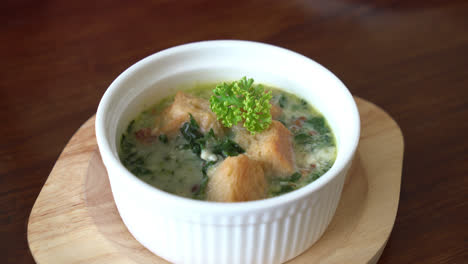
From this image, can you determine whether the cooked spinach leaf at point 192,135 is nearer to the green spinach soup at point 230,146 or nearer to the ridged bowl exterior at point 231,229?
the green spinach soup at point 230,146

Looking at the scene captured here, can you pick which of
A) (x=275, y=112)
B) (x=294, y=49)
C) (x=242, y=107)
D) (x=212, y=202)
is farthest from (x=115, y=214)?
(x=294, y=49)

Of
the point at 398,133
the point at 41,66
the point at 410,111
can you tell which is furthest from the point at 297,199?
the point at 41,66

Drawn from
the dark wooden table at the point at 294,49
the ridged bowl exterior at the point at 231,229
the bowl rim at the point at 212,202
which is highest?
the bowl rim at the point at 212,202

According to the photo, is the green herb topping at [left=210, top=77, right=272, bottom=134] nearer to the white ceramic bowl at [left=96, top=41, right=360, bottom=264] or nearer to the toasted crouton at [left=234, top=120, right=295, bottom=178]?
the toasted crouton at [left=234, top=120, right=295, bottom=178]

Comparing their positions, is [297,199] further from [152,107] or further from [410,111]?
[410,111]

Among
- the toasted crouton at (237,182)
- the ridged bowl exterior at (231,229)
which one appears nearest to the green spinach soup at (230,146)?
the toasted crouton at (237,182)

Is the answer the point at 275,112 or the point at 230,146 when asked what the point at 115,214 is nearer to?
the point at 230,146

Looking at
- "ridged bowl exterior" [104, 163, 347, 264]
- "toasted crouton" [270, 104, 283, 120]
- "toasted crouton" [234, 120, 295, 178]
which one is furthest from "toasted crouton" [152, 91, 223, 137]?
"ridged bowl exterior" [104, 163, 347, 264]
